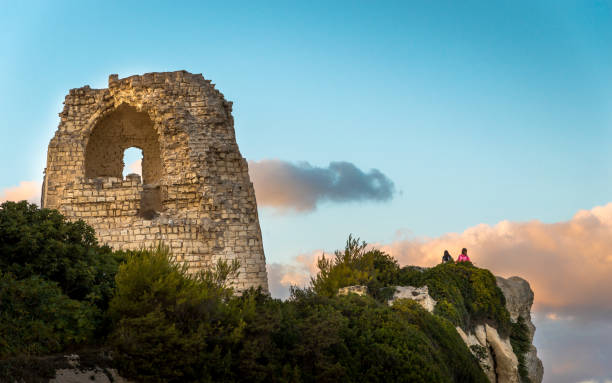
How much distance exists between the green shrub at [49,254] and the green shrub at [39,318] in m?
0.42

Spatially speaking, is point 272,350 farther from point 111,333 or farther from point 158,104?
point 158,104

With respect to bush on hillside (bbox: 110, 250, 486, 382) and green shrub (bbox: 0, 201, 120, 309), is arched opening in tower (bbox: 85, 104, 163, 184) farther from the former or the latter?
bush on hillside (bbox: 110, 250, 486, 382)

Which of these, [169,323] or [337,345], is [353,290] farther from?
[169,323]

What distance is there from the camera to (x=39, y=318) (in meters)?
10.6

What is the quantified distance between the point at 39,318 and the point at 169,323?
196 cm

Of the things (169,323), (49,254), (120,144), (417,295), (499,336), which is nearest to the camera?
(169,323)

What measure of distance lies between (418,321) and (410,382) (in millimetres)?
3330

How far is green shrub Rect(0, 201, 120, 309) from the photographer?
1162 centimetres

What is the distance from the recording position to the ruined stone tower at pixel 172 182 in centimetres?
1867

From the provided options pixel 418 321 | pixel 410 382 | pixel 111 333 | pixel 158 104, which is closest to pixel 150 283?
pixel 111 333

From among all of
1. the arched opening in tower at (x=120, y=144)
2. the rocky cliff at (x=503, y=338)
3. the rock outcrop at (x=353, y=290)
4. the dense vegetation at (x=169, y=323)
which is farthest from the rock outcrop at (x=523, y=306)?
the arched opening in tower at (x=120, y=144)

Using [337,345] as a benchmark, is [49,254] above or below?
above

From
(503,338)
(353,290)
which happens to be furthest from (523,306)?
(353,290)

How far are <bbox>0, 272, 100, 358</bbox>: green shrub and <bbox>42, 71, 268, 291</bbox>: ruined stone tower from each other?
7.32 meters
